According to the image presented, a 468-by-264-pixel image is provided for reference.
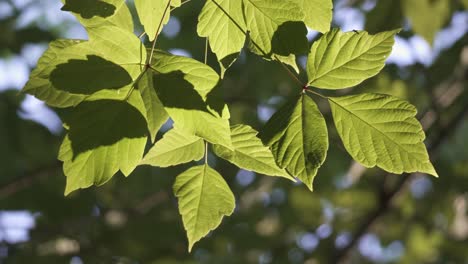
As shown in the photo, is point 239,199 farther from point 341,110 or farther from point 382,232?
point 341,110

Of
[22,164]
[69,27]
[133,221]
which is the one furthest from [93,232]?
[69,27]

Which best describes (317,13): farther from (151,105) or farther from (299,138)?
(151,105)

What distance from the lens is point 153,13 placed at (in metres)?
0.99

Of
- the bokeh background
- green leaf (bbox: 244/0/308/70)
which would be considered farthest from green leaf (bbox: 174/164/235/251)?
the bokeh background

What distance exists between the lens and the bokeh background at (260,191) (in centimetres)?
245

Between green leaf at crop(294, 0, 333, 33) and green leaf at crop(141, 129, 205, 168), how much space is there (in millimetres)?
295

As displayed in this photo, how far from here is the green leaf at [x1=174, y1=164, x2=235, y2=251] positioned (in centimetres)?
107

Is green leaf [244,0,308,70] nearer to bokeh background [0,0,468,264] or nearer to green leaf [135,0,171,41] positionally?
green leaf [135,0,171,41]

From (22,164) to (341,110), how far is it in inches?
102

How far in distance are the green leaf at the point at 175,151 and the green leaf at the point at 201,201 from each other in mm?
31

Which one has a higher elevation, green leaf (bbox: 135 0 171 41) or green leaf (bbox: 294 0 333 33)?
green leaf (bbox: 294 0 333 33)

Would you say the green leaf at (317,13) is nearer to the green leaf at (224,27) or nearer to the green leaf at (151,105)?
the green leaf at (224,27)

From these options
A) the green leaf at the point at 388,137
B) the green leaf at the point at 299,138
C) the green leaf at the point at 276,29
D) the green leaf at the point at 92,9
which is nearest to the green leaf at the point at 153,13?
the green leaf at the point at 92,9

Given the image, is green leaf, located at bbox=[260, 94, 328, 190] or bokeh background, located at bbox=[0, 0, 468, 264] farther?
bokeh background, located at bbox=[0, 0, 468, 264]
